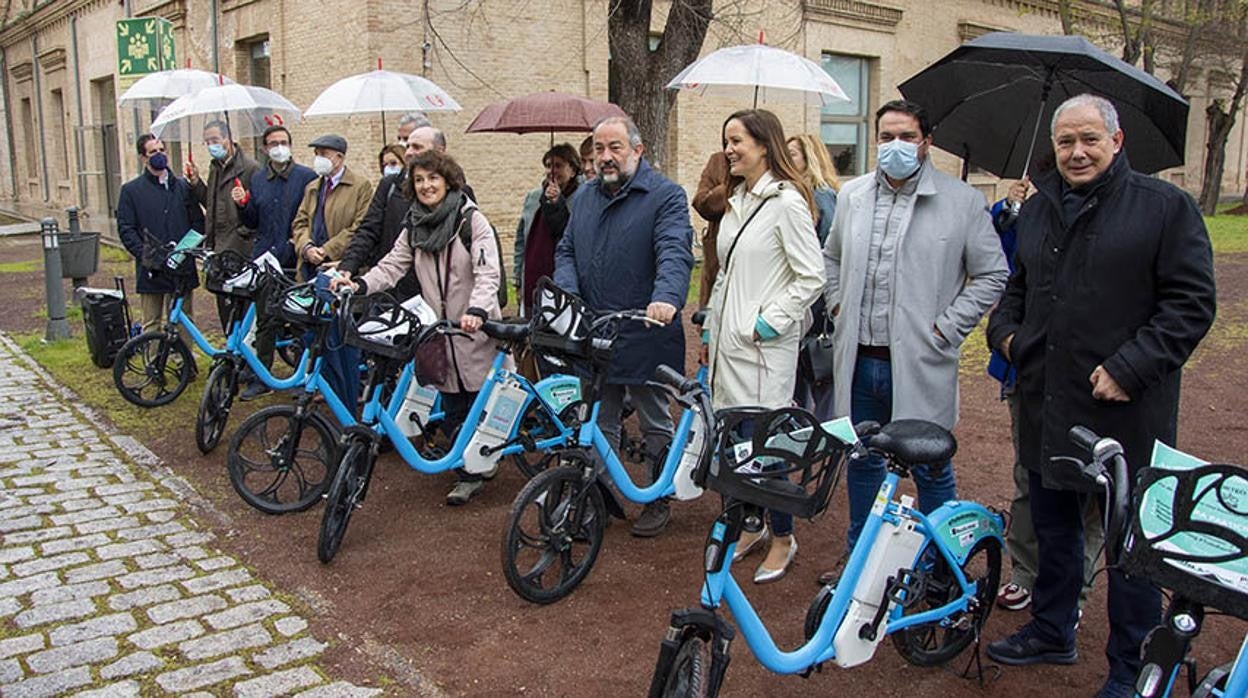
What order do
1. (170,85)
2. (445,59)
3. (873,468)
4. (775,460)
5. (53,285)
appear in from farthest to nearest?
1. (445,59)
2. (53,285)
3. (170,85)
4. (873,468)
5. (775,460)

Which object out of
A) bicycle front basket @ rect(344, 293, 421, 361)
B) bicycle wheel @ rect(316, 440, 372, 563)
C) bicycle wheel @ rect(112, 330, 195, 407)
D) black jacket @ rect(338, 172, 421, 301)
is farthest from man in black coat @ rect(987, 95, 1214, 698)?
bicycle wheel @ rect(112, 330, 195, 407)

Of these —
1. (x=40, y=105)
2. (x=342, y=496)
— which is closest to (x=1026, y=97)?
(x=342, y=496)

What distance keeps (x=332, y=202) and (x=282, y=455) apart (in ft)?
8.22

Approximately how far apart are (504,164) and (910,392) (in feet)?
37.8

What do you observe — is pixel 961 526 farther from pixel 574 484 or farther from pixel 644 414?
pixel 644 414

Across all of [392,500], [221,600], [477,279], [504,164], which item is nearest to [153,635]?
[221,600]

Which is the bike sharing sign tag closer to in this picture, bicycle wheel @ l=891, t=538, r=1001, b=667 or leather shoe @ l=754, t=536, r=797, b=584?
bicycle wheel @ l=891, t=538, r=1001, b=667

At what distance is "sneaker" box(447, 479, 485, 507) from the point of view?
5.68m

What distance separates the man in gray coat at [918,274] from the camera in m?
4.01

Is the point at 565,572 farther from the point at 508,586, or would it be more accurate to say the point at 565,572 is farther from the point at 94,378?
the point at 94,378

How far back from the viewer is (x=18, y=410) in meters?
7.66

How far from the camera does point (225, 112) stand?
357 inches

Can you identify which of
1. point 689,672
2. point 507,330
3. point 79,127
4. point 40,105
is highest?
point 40,105

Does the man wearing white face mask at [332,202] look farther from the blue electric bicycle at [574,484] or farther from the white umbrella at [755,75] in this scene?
A: the blue electric bicycle at [574,484]
